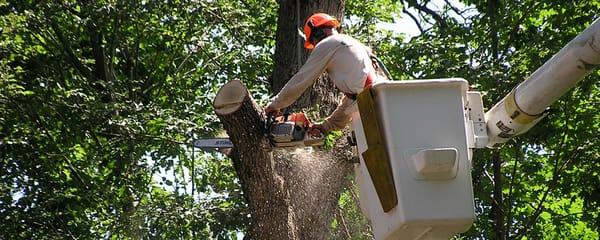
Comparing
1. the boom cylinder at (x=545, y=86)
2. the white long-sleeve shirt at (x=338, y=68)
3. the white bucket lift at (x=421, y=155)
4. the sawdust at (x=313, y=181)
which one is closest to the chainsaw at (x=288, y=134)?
the white long-sleeve shirt at (x=338, y=68)

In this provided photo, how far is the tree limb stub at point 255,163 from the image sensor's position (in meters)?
6.20

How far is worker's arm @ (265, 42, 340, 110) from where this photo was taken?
622 cm

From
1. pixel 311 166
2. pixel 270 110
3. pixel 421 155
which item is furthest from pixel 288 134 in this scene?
pixel 421 155

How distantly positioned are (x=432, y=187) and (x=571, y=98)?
15.7ft

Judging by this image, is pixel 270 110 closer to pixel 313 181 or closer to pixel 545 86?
pixel 313 181

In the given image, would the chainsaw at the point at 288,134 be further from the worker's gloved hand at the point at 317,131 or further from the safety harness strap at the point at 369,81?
the safety harness strap at the point at 369,81

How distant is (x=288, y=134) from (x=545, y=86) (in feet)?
Answer: 5.56

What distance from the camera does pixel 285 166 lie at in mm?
6906

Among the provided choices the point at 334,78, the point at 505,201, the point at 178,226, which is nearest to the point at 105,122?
the point at 178,226

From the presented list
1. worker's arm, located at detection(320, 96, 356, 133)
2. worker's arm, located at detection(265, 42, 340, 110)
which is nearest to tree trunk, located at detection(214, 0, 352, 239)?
worker's arm, located at detection(265, 42, 340, 110)

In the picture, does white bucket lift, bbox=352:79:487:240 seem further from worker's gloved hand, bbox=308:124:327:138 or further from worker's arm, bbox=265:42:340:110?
worker's gloved hand, bbox=308:124:327:138

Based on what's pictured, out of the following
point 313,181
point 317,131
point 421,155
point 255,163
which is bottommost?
point 313,181

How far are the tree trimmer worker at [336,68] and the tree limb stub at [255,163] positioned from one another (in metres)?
0.17

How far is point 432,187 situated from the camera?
5.36m
